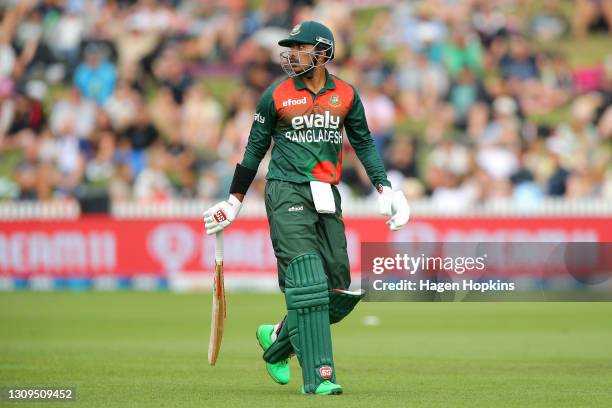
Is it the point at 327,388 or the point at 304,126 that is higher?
the point at 304,126

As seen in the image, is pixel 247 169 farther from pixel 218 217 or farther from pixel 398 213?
pixel 398 213

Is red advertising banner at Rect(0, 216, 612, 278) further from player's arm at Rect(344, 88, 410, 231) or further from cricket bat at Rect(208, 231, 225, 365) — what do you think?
player's arm at Rect(344, 88, 410, 231)

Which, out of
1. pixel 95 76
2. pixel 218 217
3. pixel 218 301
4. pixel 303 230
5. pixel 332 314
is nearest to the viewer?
pixel 303 230

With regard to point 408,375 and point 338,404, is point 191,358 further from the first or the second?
point 338,404

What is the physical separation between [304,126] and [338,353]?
3829 millimetres


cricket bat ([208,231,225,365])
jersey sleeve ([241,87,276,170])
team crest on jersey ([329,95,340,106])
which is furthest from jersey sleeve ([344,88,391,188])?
cricket bat ([208,231,225,365])

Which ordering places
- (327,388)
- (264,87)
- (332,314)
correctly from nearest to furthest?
(327,388), (332,314), (264,87)

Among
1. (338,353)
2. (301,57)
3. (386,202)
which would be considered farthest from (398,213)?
(338,353)

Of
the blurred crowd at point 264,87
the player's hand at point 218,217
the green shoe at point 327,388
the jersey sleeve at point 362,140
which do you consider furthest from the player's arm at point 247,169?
the blurred crowd at point 264,87

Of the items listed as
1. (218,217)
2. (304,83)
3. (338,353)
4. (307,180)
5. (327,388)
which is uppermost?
(304,83)

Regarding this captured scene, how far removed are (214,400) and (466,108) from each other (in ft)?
50.9

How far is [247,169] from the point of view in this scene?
371 inches

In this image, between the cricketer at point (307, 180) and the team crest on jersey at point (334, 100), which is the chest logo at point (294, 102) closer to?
the cricketer at point (307, 180)

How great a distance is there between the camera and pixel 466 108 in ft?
77.4
